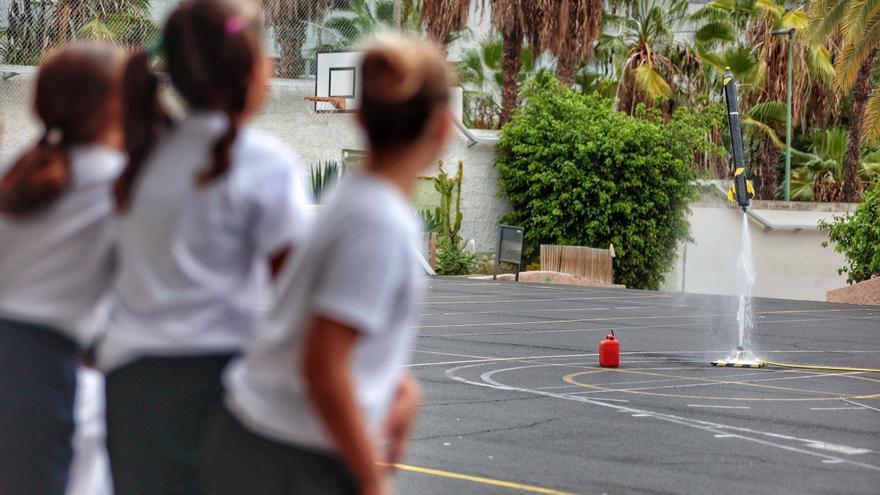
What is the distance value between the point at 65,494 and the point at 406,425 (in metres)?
1.07

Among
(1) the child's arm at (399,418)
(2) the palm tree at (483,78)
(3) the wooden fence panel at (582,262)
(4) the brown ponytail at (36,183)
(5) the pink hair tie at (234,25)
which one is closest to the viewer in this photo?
(1) the child's arm at (399,418)

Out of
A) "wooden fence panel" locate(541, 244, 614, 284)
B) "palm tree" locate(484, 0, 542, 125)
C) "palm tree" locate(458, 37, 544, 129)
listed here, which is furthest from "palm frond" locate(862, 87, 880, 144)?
"palm tree" locate(458, 37, 544, 129)

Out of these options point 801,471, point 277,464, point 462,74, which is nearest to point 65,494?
point 277,464

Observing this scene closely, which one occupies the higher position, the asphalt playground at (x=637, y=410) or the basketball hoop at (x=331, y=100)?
the basketball hoop at (x=331, y=100)

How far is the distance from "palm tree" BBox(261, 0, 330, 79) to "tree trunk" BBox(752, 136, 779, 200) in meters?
18.6

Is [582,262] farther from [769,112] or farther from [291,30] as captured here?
[769,112]

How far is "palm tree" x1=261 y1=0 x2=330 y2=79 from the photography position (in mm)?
34625

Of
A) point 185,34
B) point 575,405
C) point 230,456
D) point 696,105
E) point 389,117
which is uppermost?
point 696,105

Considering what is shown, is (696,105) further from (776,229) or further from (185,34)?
(185,34)

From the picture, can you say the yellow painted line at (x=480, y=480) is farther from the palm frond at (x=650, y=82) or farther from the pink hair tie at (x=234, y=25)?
the palm frond at (x=650, y=82)

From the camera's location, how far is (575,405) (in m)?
10.9

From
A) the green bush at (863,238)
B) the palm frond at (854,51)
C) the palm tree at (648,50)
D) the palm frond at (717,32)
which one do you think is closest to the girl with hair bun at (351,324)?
the palm frond at (854,51)

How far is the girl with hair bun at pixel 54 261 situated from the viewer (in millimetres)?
3504

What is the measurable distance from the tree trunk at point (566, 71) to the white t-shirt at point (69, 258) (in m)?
36.4
